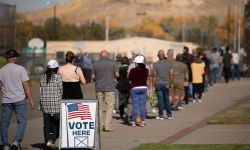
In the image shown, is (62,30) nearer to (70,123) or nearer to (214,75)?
(214,75)

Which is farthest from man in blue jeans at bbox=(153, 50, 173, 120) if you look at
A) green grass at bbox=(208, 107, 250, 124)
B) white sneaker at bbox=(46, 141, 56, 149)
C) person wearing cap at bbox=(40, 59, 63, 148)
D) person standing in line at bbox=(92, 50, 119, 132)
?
white sneaker at bbox=(46, 141, 56, 149)

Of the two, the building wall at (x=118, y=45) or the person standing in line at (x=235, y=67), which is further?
the building wall at (x=118, y=45)

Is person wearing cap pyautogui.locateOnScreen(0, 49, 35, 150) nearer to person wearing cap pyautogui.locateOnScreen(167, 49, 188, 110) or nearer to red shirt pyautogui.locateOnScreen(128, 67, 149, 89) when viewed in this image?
red shirt pyautogui.locateOnScreen(128, 67, 149, 89)

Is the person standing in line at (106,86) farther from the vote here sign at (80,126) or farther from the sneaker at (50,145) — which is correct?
the vote here sign at (80,126)

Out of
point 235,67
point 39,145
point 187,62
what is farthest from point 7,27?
Result: point 39,145

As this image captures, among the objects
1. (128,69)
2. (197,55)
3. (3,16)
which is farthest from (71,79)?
(3,16)

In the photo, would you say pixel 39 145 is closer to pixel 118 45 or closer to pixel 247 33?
pixel 247 33

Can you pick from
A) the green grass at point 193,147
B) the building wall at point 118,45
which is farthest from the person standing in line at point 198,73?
the building wall at point 118,45

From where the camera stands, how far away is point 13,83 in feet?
55.7

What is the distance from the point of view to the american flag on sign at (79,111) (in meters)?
16.2

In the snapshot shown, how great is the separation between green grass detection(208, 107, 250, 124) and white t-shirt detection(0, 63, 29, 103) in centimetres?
697

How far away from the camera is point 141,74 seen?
861 inches

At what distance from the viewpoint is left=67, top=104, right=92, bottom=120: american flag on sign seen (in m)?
16.2

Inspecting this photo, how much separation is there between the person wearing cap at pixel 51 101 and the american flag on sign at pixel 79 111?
2.79 feet
